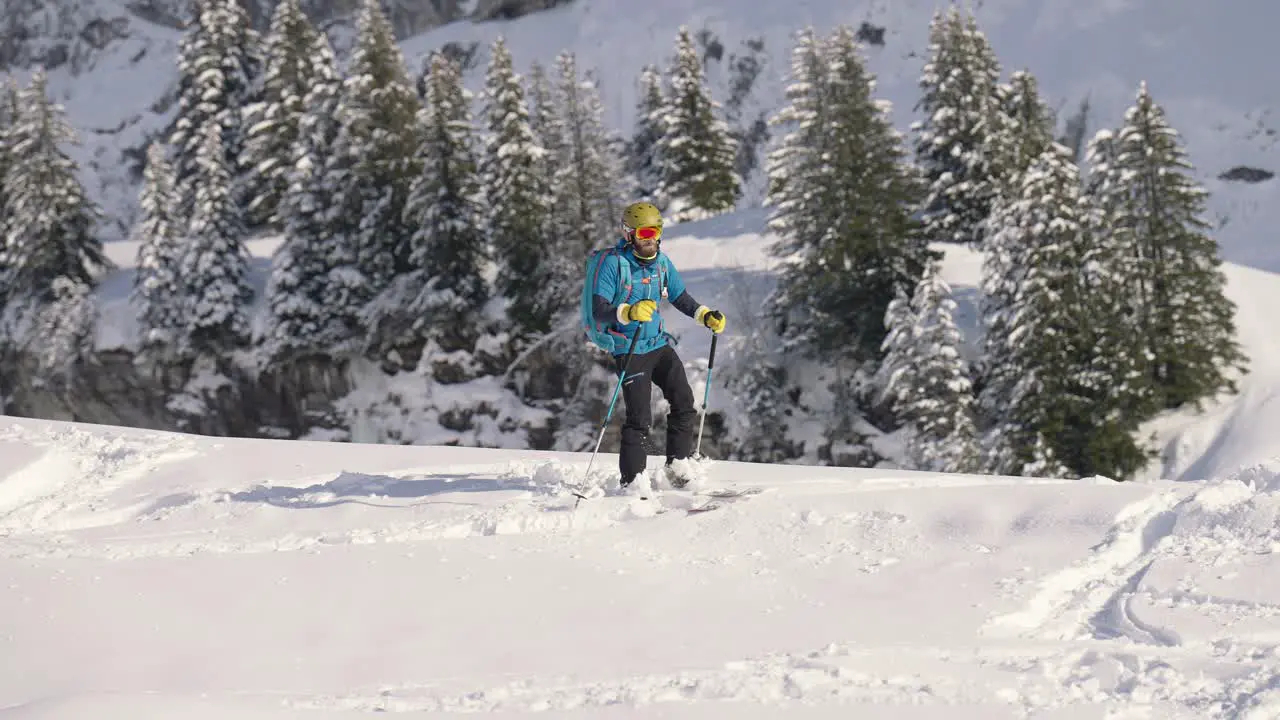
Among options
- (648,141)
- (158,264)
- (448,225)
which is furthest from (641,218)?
(648,141)

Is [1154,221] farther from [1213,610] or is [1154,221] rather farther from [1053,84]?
[1053,84]

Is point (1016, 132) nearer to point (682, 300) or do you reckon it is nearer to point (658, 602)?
point (682, 300)

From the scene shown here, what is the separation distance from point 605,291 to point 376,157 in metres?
29.9

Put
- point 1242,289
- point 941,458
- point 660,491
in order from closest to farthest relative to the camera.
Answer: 1. point 660,491
2. point 941,458
3. point 1242,289

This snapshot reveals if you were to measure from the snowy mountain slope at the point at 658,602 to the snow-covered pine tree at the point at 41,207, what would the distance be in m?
36.0

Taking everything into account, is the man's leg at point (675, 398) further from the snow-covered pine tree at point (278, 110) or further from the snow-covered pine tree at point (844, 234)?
the snow-covered pine tree at point (278, 110)

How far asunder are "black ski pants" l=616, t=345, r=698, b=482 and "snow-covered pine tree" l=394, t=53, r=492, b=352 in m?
25.9

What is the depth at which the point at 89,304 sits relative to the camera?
129ft

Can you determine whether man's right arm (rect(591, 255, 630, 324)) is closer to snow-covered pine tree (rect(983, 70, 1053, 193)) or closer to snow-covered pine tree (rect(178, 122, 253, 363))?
snow-covered pine tree (rect(983, 70, 1053, 193))

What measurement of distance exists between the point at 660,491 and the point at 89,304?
37.1m

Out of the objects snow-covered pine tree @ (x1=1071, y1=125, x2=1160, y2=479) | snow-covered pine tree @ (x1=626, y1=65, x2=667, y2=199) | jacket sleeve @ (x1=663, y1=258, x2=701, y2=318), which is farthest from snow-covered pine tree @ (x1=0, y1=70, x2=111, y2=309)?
jacket sleeve @ (x1=663, y1=258, x2=701, y2=318)

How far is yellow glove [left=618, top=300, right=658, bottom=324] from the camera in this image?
24.0ft

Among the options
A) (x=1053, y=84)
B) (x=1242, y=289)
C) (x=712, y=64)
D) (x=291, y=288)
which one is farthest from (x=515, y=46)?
(x=1242, y=289)

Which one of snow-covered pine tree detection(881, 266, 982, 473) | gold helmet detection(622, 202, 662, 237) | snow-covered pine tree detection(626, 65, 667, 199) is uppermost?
snow-covered pine tree detection(626, 65, 667, 199)
